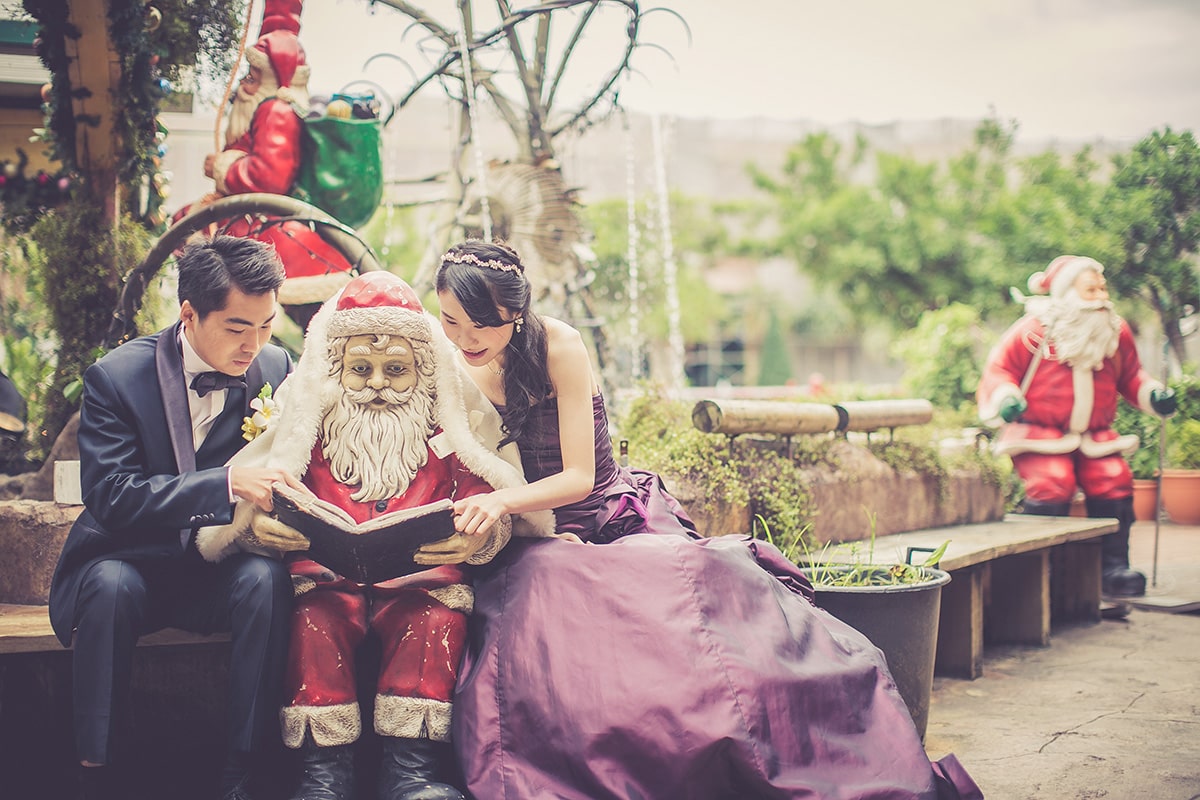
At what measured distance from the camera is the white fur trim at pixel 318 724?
2.43m

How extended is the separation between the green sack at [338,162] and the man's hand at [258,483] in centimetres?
229

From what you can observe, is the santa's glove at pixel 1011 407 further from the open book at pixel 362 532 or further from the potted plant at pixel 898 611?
the open book at pixel 362 532

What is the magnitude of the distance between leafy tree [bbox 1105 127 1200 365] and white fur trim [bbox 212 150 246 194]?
23.2ft

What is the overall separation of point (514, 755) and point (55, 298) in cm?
274

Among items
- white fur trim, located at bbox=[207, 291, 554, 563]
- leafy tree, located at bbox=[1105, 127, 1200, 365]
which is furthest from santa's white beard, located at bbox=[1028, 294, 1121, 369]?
white fur trim, located at bbox=[207, 291, 554, 563]

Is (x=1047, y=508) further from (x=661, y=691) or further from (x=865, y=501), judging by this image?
(x=661, y=691)

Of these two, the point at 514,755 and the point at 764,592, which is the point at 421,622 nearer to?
the point at 514,755

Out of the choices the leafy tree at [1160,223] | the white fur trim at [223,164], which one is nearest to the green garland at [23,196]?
the white fur trim at [223,164]

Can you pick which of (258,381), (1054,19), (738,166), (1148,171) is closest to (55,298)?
(258,381)

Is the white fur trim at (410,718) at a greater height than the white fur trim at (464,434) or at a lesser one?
lesser

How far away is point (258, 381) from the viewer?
114 inches

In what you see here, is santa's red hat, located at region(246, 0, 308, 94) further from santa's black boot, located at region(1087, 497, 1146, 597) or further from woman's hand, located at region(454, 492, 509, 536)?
santa's black boot, located at region(1087, 497, 1146, 597)

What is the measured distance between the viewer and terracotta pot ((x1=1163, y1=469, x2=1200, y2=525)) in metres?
8.52

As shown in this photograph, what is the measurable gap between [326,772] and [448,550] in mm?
576
